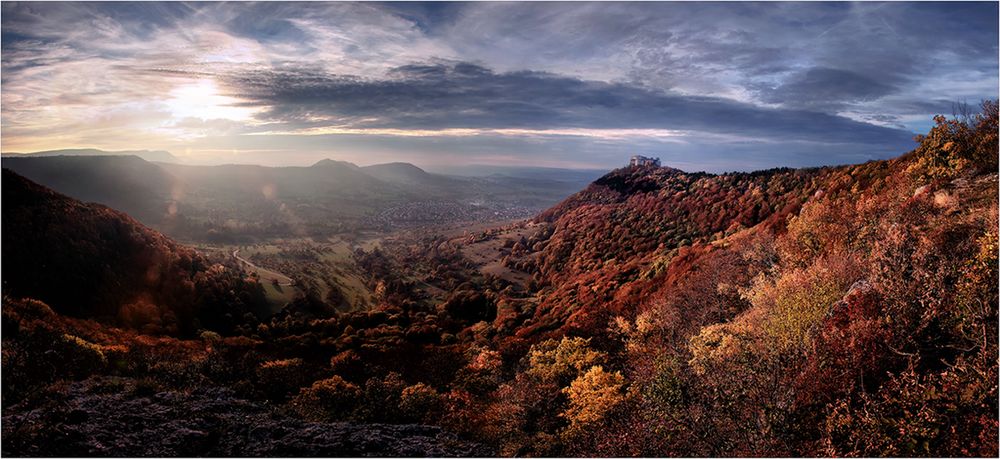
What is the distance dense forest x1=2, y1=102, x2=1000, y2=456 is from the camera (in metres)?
19.1

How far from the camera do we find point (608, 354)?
127 ft

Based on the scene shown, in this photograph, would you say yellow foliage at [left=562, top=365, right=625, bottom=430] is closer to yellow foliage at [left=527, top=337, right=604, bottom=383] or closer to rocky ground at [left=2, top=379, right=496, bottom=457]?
yellow foliage at [left=527, top=337, right=604, bottom=383]

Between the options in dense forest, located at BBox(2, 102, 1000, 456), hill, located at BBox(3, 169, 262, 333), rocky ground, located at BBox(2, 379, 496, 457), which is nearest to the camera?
dense forest, located at BBox(2, 102, 1000, 456)

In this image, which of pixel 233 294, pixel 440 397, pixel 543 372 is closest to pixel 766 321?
pixel 543 372

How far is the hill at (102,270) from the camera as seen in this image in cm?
5800

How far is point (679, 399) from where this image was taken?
23.5 m

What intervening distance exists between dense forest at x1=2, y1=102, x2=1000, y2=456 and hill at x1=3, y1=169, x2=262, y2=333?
13.8 inches

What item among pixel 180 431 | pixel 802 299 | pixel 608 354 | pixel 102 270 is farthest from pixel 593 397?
pixel 102 270

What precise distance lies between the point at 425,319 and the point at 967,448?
227 feet

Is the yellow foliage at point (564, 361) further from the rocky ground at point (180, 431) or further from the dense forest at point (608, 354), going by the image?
the rocky ground at point (180, 431)

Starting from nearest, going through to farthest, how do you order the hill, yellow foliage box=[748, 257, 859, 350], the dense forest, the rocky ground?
the dense forest < the rocky ground < yellow foliage box=[748, 257, 859, 350] < the hill

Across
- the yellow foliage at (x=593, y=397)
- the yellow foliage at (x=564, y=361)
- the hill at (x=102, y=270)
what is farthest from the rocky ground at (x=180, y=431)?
the hill at (x=102, y=270)

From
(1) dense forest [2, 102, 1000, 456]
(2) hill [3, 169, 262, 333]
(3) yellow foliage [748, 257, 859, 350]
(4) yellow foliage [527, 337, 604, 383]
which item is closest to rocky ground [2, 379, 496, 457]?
(1) dense forest [2, 102, 1000, 456]

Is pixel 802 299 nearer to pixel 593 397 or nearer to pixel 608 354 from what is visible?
pixel 593 397
